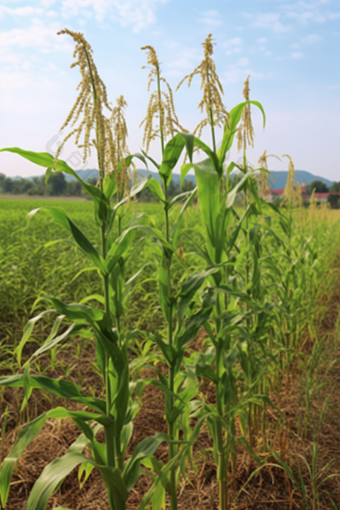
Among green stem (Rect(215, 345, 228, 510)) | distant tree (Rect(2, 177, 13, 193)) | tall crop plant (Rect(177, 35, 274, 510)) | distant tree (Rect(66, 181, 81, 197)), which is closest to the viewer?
tall crop plant (Rect(177, 35, 274, 510))

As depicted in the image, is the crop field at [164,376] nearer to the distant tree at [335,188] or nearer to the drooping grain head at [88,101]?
the drooping grain head at [88,101]

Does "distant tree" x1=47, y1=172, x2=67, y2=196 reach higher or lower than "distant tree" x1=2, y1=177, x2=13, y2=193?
lower

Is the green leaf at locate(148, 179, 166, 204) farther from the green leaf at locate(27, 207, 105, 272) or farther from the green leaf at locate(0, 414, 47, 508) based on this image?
the green leaf at locate(0, 414, 47, 508)

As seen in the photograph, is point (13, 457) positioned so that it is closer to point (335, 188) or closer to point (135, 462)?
point (135, 462)

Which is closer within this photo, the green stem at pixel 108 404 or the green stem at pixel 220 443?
the green stem at pixel 108 404

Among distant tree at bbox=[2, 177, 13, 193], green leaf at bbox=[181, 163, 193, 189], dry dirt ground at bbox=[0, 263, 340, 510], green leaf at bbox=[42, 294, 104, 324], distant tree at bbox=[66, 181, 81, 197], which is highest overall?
distant tree at bbox=[2, 177, 13, 193]

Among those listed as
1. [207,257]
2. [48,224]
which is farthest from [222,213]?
[48,224]

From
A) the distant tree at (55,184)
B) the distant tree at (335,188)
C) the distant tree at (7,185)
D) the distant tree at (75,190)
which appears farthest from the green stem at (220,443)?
the distant tree at (7,185)

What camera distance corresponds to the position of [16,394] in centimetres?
252

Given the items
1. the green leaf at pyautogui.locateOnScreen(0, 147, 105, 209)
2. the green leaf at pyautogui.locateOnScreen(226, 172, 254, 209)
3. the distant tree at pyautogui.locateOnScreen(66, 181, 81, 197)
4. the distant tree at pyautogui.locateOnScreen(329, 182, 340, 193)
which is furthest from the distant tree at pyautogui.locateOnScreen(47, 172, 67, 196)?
the distant tree at pyautogui.locateOnScreen(329, 182, 340, 193)

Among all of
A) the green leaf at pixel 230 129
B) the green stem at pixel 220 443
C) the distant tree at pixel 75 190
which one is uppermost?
the distant tree at pixel 75 190

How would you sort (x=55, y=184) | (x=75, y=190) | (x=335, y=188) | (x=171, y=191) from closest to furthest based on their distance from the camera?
1. (x=171, y=191)
2. (x=75, y=190)
3. (x=55, y=184)
4. (x=335, y=188)

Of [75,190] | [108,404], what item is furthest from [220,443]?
[75,190]

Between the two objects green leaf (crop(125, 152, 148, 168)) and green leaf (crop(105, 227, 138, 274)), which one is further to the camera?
green leaf (crop(125, 152, 148, 168))
